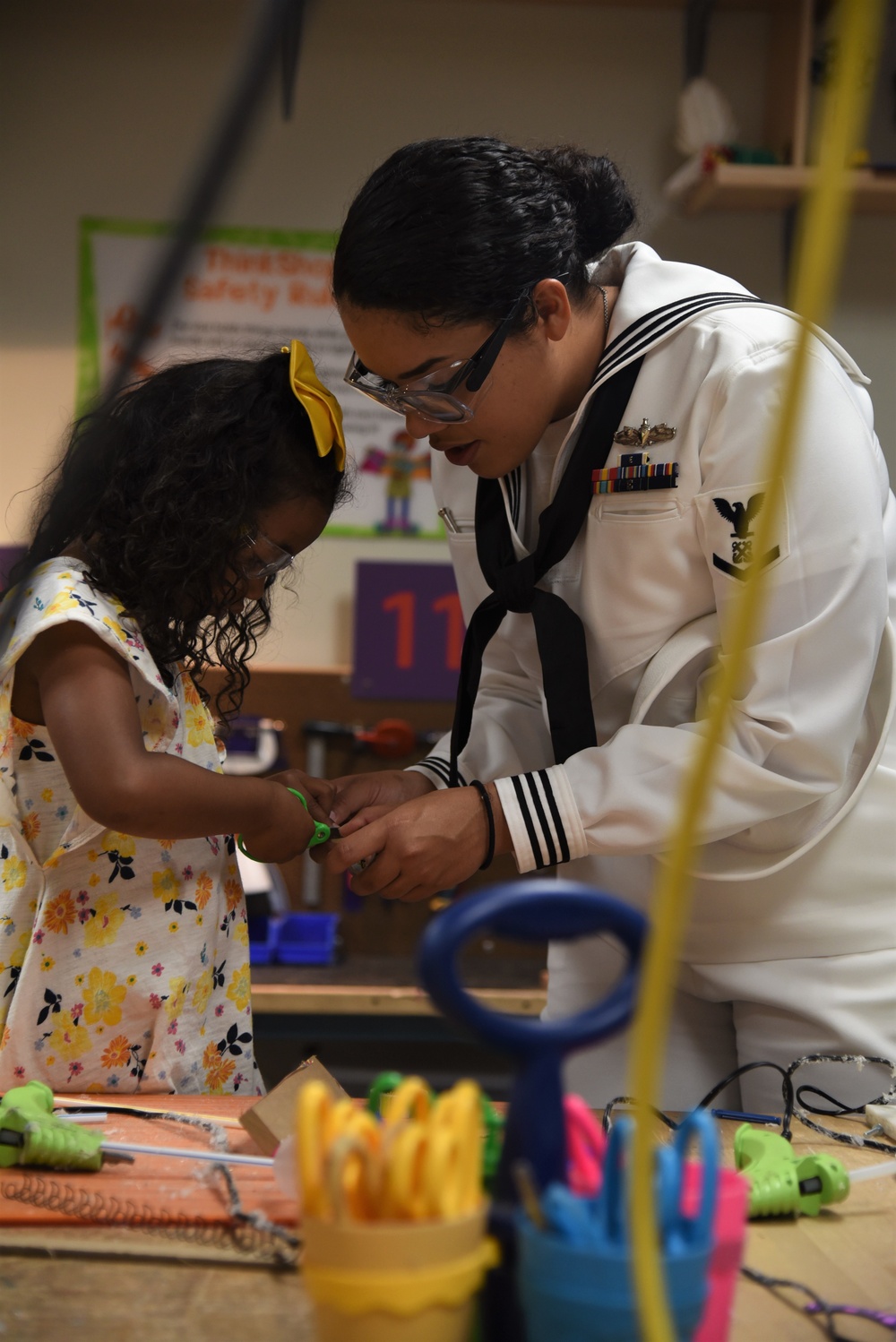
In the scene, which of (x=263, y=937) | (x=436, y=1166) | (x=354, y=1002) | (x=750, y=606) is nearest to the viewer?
(x=750, y=606)

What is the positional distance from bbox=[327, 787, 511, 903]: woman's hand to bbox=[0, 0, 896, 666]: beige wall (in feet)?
4.24

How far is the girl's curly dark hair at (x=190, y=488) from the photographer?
1114 millimetres

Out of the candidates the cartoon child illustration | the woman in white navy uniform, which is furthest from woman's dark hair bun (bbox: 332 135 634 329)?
the cartoon child illustration

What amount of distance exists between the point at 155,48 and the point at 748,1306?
2.46 meters

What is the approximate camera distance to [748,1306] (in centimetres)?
63

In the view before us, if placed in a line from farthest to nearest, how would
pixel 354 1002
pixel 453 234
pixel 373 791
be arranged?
pixel 354 1002, pixel 373 791, pixel 453 234

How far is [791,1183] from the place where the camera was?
0.74 meters

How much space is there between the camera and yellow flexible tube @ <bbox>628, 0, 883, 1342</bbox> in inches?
11.7

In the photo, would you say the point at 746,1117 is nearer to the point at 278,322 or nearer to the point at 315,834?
the point at 315,834

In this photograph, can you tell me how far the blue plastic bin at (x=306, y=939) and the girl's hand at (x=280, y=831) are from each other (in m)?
1.03

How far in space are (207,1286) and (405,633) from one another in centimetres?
180

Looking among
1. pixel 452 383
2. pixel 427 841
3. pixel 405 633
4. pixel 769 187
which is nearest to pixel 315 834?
pixel 427 841

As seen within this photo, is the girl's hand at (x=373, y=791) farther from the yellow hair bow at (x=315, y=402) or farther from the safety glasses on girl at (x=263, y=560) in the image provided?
the yellow hair bow at (x=315, y=402)

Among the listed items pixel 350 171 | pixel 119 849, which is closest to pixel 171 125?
pixel 350 171
